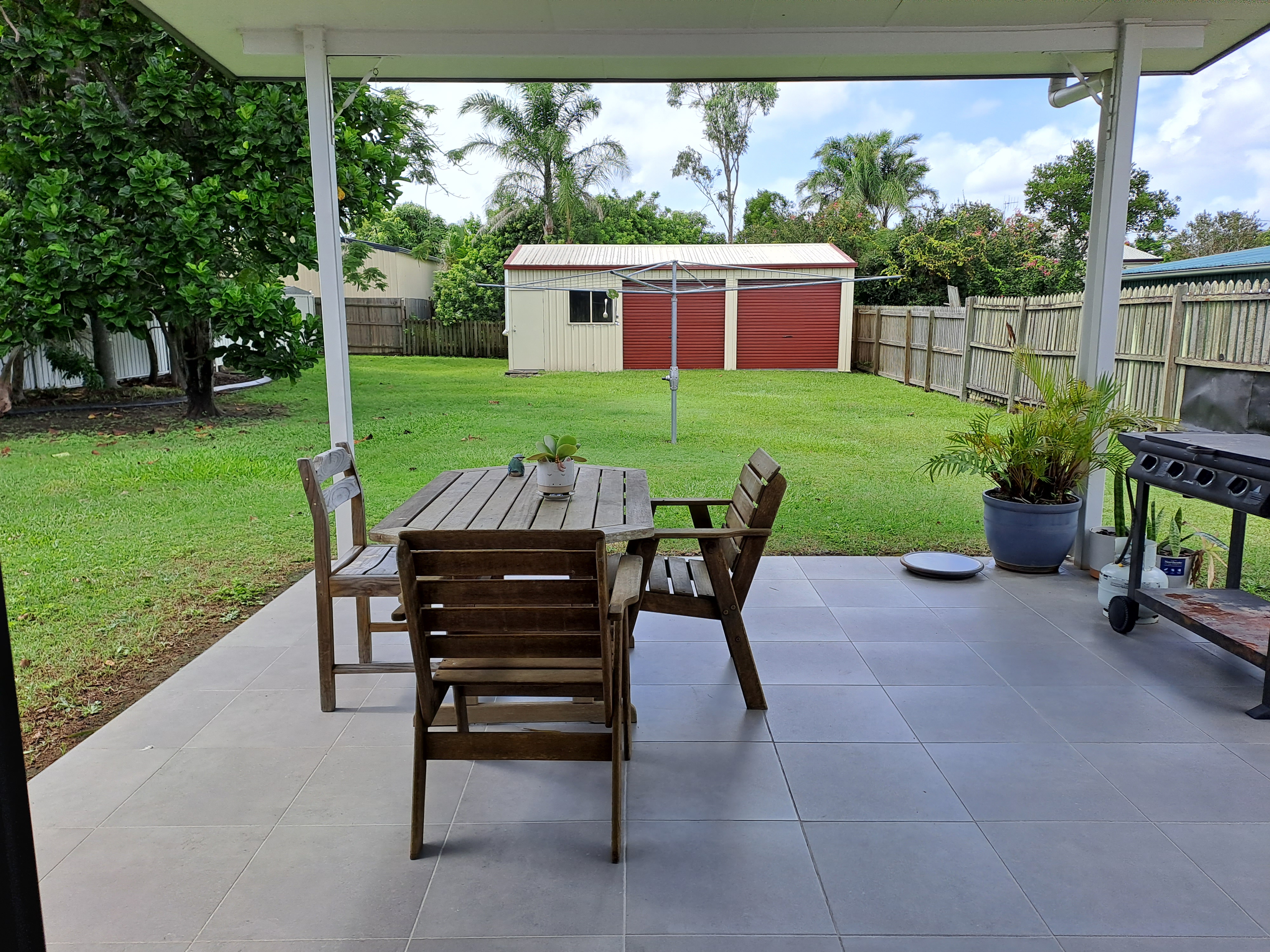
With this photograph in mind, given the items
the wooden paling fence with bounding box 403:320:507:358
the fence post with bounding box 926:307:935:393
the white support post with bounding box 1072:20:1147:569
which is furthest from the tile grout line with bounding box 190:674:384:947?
the wooden paling fence with bounding box 403:320:507:358

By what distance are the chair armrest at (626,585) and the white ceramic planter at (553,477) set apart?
1.44 ft

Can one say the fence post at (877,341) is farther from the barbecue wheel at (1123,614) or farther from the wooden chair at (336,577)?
the wooden chair at (336,577)

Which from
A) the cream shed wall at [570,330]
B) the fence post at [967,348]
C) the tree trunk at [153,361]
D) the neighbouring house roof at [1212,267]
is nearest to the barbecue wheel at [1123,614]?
the neighbouring house roof at [1212,267]

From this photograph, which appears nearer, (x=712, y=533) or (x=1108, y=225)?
(x=712, y=533)

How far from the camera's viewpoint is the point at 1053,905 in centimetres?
211

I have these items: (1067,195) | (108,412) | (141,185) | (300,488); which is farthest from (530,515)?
(1067,195)

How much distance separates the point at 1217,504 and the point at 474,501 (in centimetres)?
302

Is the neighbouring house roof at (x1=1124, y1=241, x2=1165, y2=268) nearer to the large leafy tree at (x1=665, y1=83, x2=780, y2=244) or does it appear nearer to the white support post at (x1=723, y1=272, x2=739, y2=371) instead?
the white support post at (x1=723, y1=272, x2=739, y2=371)

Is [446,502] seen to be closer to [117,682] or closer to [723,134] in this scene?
[117,682]

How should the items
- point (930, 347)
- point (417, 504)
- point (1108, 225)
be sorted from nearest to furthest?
point (417, 504), point (1108, 225), point (930, 347)

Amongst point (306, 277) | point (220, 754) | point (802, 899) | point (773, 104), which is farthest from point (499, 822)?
point (773, 104)

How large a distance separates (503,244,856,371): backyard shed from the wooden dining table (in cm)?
1462

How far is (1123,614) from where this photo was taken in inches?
155

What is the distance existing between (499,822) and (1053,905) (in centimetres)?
140
